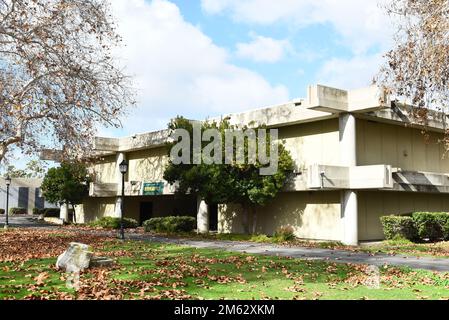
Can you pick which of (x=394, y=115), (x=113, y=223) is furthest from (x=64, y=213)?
(x=394, y=115)

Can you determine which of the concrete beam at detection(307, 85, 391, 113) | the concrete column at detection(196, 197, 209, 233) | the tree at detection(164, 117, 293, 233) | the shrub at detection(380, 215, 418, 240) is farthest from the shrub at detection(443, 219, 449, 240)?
the concrete column at detection(196, 197, 209, 233)

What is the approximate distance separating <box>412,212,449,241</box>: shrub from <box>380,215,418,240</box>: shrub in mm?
314

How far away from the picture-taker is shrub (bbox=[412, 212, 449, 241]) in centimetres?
2688

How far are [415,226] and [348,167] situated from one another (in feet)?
16.3

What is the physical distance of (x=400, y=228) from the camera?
87.2ft

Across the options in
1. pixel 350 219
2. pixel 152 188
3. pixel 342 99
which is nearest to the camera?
pixel 342 99

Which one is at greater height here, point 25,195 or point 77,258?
point 25,195

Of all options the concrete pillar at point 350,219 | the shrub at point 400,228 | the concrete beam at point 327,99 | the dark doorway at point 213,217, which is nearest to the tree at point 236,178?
the concrete pillar at point 350,219

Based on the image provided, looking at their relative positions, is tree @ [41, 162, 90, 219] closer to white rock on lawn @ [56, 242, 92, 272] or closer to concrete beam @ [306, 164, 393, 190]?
concrete beam @ [306, 164, 393, 190]

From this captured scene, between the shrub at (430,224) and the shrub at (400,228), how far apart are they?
31 cm

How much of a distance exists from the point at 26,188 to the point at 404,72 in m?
82.5

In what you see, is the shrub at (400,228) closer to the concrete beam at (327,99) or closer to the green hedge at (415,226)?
the green hedge at (415,226)

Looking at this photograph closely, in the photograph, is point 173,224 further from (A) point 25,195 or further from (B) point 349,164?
(A) point 25,195
